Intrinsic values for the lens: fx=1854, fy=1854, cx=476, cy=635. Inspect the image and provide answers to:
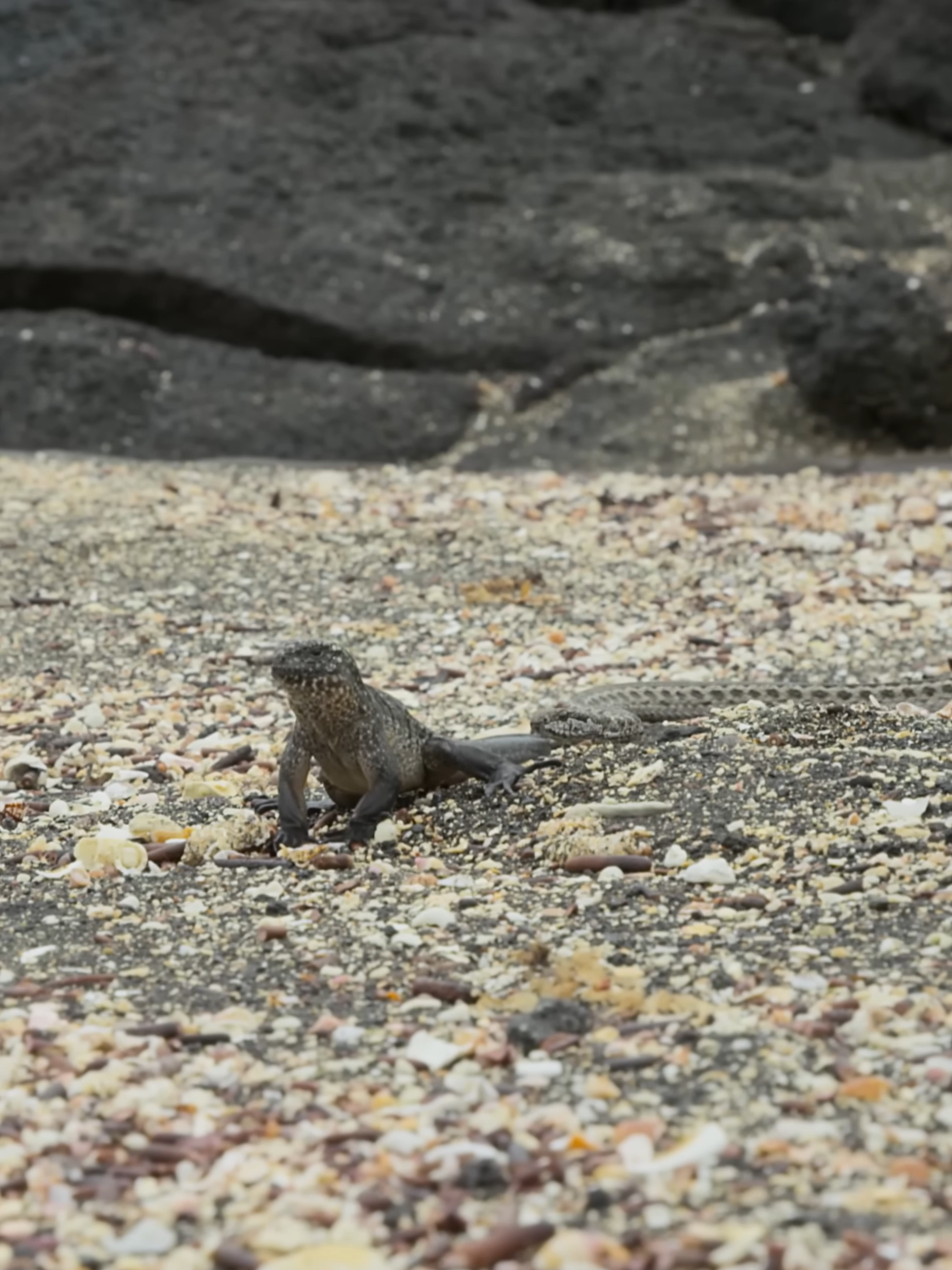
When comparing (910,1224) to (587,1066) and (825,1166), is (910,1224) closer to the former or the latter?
(825,1166)

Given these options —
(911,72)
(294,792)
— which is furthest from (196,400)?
(294,792)

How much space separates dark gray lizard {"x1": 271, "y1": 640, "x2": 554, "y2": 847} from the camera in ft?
17.0

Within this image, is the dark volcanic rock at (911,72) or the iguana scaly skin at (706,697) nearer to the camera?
the iguana scaly skin at (706,697)

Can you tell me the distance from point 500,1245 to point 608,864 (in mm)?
1830

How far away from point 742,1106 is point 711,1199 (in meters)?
0.31

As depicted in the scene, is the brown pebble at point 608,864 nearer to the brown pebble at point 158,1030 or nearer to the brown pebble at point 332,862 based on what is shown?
the brown pebble at point 332,862

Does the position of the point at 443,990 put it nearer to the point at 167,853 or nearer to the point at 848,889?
the point at 848,889

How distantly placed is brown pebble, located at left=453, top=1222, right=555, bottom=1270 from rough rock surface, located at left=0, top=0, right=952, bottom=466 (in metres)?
9.08

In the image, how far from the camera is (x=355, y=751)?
17.4 ft

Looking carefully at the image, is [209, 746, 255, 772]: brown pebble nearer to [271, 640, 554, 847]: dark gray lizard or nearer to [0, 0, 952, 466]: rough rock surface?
[271, 640, 554, 847]: dark gray lizard

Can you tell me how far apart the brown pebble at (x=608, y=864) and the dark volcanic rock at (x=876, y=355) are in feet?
25.1

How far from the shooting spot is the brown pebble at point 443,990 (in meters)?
3.72

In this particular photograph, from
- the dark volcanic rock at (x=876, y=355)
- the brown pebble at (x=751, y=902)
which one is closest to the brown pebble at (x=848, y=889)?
the brown pebble at (x=751, y=902)

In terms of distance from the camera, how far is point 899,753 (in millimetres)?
5148
